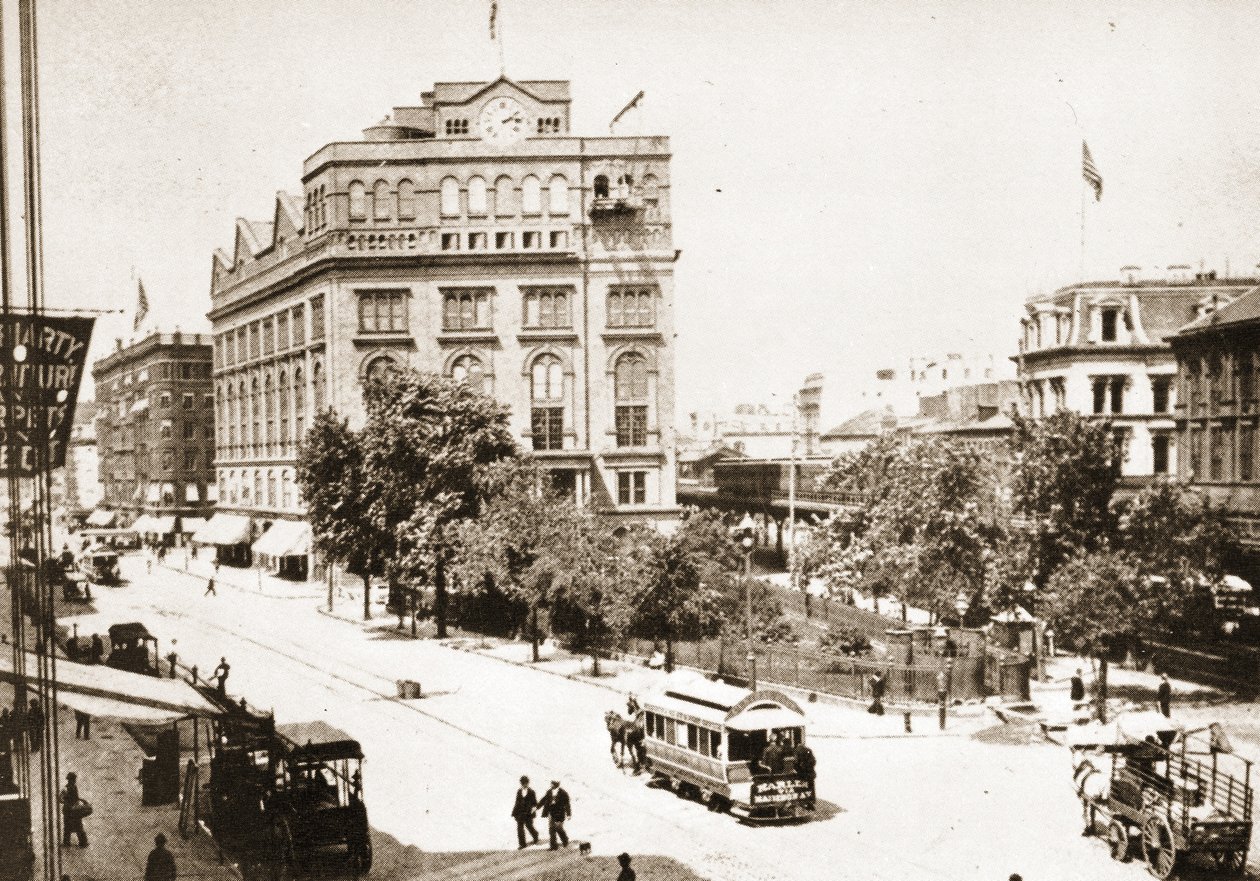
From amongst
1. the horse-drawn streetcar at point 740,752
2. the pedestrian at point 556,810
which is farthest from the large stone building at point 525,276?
the pedestrian at point 556,810

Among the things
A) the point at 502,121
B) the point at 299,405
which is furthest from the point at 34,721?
the point at 299,405

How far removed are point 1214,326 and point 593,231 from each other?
1355 inches

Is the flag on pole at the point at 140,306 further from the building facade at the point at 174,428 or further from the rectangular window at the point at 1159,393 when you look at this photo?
the rectangular window at the point at 1159,393

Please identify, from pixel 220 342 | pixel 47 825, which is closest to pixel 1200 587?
pixel 47 825

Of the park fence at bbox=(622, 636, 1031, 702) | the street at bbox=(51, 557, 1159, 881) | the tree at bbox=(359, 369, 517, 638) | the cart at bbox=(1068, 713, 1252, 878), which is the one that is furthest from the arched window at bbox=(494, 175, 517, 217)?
the cart at bbox=(1068, 713, 1252, 878)

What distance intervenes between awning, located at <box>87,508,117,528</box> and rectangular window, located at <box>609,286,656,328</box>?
Answer: 7577cm

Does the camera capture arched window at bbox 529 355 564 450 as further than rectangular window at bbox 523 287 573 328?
Yes

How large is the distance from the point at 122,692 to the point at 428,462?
30368 millimetres

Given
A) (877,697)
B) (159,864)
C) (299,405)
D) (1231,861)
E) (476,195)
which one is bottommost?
(877,697)

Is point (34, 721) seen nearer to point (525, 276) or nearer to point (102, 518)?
point (525, 276)

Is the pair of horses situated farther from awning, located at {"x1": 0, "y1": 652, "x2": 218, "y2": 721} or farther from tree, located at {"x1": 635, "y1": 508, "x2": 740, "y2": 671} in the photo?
awning, located at {"x1": 0, "y1": 652, "x2": 218, "y2": 721}

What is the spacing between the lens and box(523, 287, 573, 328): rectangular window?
6825 cm

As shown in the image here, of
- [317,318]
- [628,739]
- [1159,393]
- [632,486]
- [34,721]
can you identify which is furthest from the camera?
[317,318]

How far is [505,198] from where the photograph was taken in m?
67.8
